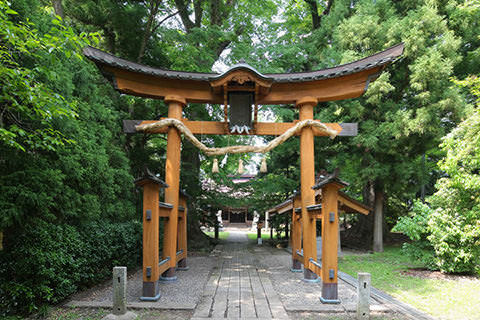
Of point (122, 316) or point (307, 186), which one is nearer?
point (122, 316)

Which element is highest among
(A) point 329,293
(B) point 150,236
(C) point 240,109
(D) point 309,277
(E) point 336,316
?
(C) point 240,109

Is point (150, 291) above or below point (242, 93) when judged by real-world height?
below

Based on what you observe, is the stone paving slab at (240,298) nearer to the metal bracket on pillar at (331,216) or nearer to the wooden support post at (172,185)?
the wooden support post at (172,185)

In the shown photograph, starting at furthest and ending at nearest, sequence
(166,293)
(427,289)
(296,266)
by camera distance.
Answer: (296,266) → (427,289) → (166,293)

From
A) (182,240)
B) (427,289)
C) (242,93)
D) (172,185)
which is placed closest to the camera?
(427,289)

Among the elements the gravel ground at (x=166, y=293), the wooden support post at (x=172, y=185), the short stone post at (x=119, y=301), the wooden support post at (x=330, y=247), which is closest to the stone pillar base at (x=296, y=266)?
the gravel ground at (x=166, y=293)

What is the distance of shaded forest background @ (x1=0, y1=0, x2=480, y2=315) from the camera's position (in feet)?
12.9

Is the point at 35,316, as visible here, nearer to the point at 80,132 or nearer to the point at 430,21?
the point at 80,132

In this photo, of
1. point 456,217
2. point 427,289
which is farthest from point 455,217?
point 427,289

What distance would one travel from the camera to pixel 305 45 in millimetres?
12539

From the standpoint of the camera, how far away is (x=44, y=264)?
398cm

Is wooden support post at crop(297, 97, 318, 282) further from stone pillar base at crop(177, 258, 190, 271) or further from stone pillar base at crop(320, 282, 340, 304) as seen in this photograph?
stone pillar base at crop(177, 258, 190, 271)

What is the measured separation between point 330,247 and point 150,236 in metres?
3.14

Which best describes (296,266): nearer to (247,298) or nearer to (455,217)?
(247,298)
